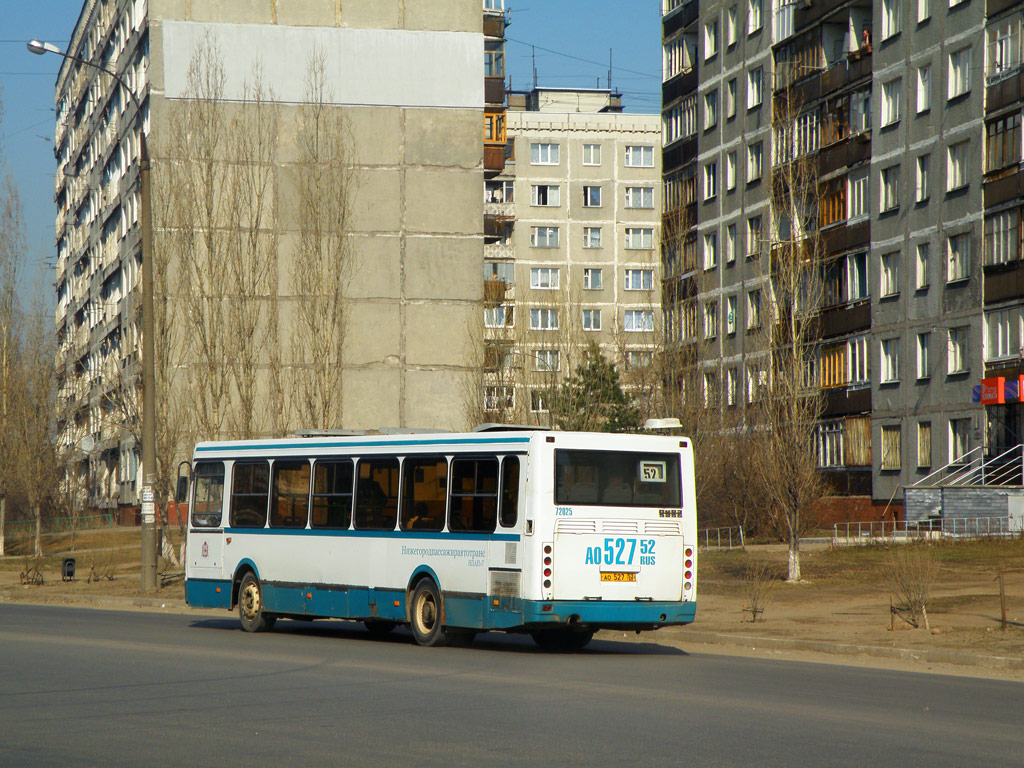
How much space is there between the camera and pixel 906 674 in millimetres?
16719

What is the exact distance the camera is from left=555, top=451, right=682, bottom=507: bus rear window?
1841 cm

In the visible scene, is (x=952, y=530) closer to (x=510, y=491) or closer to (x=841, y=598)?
(x=841, y=598)

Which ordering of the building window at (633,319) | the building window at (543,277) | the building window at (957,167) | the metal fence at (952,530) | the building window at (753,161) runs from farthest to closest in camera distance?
the building window at (633,319) → the building window at (543,277) → the building window at (753,161) → the building window at (957,167) → the metal fence at (952,530)

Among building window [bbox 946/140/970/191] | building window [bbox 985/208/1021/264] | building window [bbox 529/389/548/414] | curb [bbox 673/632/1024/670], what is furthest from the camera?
building window [bbox 529/389/548/414]

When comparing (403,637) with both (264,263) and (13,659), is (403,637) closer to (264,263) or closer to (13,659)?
(13,659)

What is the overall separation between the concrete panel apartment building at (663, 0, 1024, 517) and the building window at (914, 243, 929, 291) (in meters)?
0.07

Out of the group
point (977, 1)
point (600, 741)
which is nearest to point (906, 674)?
point (600, 741)

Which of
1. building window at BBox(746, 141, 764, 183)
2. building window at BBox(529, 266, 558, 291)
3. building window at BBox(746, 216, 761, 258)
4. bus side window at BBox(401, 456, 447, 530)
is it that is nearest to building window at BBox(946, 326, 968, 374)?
building window at BBox(746, 216, 761, 258)

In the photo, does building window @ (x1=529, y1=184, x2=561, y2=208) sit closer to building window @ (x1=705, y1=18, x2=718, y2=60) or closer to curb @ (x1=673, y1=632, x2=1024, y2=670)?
building window @ (x1=705, y1=18, x2=718, y2=60)

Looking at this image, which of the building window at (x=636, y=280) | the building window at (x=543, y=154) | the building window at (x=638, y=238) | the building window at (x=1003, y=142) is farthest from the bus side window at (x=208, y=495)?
the building window at (x=638, y=238)

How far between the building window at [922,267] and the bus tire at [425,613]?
38.3 m

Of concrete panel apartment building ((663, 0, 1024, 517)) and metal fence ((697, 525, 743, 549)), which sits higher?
concrete panel apartment building ((663, 0, 1024, 517))

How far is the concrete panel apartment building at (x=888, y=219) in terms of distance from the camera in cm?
4981

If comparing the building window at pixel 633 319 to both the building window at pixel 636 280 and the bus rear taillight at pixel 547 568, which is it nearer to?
the building window at pixel 636 280
